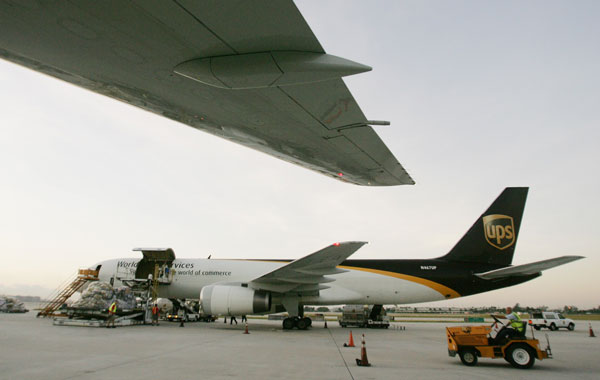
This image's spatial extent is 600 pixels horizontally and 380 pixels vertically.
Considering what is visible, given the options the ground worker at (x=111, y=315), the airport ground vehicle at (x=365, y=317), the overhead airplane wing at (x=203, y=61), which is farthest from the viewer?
the airport ground vehicle at (x=365, y=317)

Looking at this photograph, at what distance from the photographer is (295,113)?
10.6 ft

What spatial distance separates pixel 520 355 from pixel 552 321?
608 inches

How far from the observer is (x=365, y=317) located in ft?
62.6

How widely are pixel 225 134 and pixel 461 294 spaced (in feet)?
49.2

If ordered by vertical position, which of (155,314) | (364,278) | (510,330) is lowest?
(155,314)

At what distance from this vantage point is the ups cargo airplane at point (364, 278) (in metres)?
13.9

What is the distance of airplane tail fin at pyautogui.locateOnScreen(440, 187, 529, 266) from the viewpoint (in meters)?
14.9

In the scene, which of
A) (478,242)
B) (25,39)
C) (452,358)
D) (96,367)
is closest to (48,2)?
(25,39)

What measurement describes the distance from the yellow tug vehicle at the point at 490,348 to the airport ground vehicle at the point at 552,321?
48.1ft

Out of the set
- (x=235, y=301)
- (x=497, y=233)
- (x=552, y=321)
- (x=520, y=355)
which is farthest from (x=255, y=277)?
(x=552, y=321)

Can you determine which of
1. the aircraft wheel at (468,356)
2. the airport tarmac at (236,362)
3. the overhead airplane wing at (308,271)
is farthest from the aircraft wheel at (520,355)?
the overhead airplane wing at (308,271)

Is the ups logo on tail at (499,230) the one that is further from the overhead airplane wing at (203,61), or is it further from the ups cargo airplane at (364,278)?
the overhead airplane wing at (203,61)

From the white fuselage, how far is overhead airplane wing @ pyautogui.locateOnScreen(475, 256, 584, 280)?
7.86 feet

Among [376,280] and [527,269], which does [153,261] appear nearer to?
[376,280]
